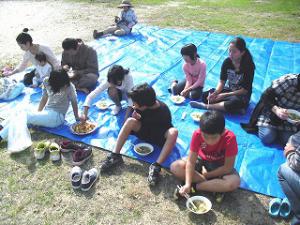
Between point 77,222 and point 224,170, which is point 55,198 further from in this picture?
point 224,170

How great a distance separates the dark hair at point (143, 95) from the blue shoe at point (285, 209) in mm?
2102

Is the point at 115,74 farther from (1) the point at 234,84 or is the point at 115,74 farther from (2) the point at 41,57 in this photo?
(1) the point at 234,84

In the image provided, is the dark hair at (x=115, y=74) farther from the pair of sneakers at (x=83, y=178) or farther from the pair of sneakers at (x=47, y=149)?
the pair of sneakers at (x=83, y=178)

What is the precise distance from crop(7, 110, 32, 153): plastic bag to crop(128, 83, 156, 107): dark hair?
1.98m

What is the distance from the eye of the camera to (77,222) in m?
3.71

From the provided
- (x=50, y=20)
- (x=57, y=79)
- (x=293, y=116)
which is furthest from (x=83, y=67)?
(x=50, y=20)

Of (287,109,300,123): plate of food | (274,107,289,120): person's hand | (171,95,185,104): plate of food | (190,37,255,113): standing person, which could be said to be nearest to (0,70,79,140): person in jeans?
(171,95,185,104): plate of food

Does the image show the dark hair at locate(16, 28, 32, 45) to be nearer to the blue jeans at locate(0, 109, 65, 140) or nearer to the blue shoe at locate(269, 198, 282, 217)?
the blue jeans at locate(0, 109, 65, 140)

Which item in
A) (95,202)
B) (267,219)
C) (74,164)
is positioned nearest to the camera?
(267,219)

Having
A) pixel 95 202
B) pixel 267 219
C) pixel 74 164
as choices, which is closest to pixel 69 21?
pixel 74 164

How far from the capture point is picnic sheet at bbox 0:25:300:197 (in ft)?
14.9

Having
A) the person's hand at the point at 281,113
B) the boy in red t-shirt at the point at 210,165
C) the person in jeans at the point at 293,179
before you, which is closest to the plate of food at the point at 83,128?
the boy in red t-shirt at the point at 210,165

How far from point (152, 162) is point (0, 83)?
12.9ft

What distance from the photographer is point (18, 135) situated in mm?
5043
